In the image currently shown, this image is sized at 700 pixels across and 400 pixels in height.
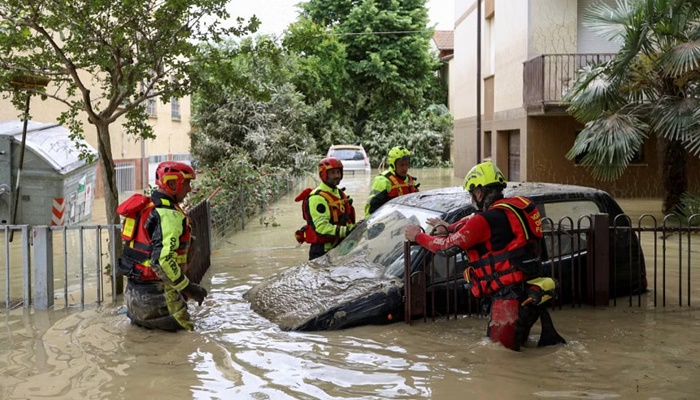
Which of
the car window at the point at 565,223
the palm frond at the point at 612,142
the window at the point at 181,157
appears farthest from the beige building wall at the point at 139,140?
the car window at the point at 565,223

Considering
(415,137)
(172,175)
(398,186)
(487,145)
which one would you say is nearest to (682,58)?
(398,186)

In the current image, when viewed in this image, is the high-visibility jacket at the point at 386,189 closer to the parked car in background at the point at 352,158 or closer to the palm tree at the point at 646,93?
the palm tree at the point at 646,93

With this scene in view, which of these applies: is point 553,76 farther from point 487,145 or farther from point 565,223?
point 565,223

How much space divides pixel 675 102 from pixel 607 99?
113 centimetres

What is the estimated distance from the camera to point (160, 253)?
5969mm

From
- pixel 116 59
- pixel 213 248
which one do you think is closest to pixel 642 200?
pixel 213 248

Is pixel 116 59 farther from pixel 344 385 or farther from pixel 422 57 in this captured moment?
pixel 422 57

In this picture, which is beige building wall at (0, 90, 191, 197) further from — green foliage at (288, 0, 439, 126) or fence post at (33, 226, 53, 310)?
green foliage at (288, 0, 439, 126)

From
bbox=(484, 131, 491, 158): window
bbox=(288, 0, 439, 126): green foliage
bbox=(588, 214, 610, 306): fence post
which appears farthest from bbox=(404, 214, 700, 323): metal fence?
bbox=(288, 0, 439, 126): green foliage

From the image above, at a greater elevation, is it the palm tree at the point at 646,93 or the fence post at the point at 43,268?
the palm tree at the point at 646,93

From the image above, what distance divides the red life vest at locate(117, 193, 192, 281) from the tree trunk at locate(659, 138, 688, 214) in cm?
1123

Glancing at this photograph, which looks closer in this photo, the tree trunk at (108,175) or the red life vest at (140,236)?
the red life vest at (140,236)

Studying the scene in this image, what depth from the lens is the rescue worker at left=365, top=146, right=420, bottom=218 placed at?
8766 millimetres

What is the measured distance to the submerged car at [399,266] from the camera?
21.4 ft
